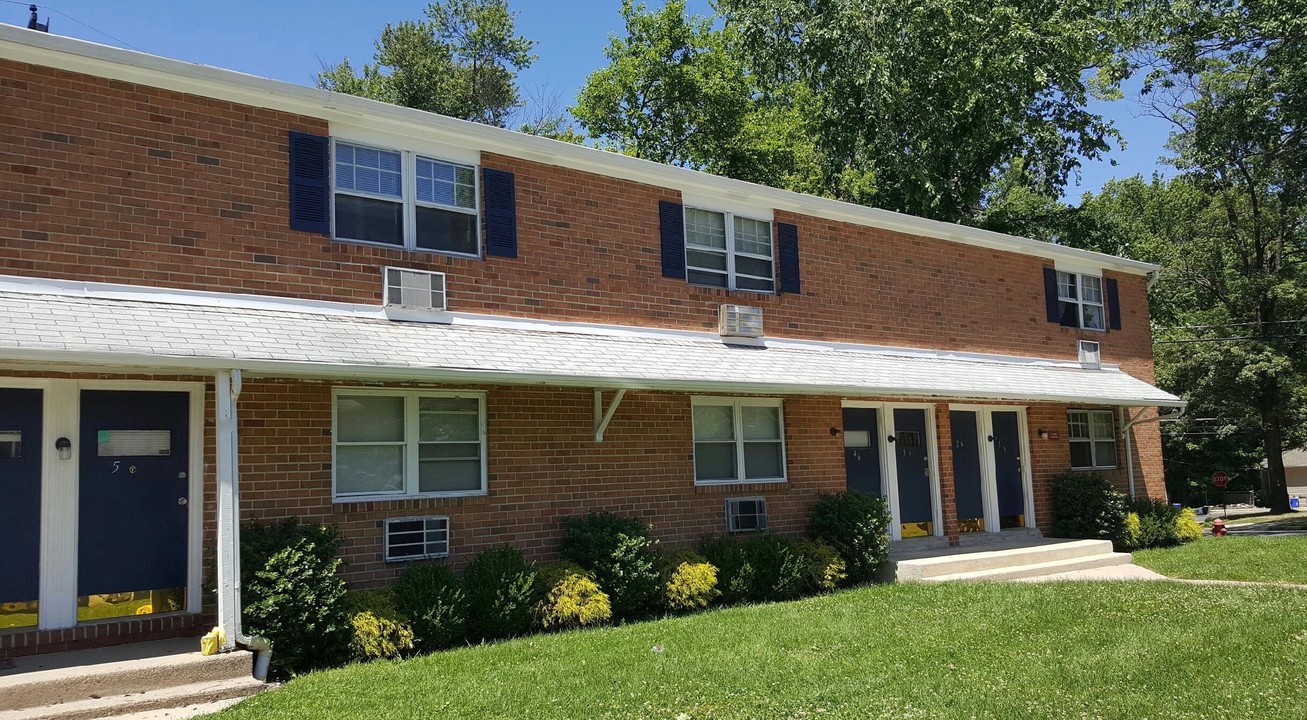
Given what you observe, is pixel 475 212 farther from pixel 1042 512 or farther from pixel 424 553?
pixel 1042 512

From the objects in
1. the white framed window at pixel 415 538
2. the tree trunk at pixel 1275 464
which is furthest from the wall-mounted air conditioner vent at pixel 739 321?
the tree trunk at pixel 1275 464

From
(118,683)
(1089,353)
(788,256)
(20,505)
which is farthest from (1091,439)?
(20,505)

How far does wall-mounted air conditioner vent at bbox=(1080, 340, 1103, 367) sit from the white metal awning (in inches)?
139

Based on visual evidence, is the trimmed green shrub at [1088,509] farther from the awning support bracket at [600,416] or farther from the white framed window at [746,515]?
the awning support bracket at [600,416]

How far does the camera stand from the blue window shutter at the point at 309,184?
9953mm

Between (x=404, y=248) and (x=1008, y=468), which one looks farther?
(x=1008, y=468)

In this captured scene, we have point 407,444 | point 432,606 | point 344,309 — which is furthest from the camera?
point 407,444

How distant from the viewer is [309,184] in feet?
33.0

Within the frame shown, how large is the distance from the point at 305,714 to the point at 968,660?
5.32 meters

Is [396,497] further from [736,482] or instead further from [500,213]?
[736,482]

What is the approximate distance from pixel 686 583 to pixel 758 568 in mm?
1210

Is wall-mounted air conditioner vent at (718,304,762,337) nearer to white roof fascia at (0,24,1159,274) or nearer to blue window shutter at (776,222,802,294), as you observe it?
blue window shutter at (776,222,802,294)

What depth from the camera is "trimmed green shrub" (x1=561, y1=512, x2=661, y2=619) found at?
10.6m

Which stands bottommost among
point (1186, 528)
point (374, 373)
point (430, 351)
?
point (1186, 528)
